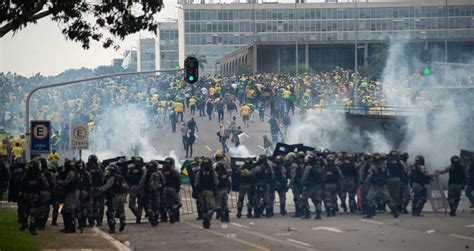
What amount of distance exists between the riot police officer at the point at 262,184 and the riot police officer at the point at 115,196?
433cm

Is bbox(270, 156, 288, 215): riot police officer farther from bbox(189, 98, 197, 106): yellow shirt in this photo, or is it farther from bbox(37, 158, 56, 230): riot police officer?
bbox(189, 98, 197, 106): yellow shirt

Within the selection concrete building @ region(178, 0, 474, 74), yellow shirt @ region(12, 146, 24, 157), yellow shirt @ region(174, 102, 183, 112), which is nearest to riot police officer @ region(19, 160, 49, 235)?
yellow shirt @ region(12, 146, 24, 157)

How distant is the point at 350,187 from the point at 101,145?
26752mm

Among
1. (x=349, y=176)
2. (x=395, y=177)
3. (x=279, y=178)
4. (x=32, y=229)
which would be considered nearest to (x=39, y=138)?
(x=279, y=178)

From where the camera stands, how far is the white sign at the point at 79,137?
30531mm

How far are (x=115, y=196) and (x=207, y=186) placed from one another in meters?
2.27

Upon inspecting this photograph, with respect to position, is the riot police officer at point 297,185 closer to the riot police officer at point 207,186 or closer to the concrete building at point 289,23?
the riot police officer at point 207,186

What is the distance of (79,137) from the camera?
30562mm

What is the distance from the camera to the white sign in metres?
30.5

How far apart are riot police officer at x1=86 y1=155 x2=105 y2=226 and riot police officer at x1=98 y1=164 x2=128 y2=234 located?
0.50 m

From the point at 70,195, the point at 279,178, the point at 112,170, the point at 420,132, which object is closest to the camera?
the point at 70,195

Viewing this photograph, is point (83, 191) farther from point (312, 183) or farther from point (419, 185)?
point (419, 185)

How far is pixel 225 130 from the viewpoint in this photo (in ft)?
168

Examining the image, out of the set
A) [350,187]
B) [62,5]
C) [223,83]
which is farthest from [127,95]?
[62,5]
